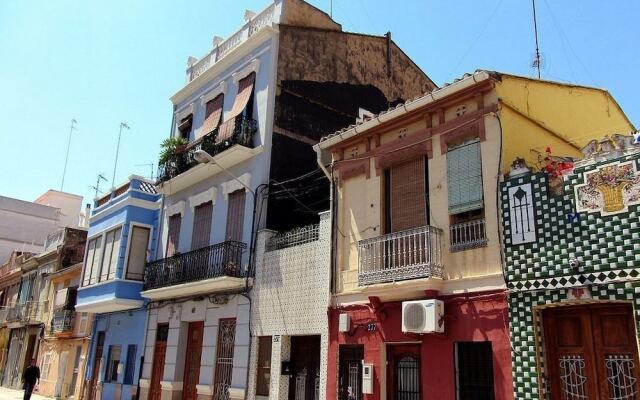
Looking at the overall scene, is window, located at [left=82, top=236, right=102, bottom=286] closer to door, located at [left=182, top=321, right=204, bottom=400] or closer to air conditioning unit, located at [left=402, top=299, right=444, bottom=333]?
door, located at [left=182, top=321, right=204, bottom=400]

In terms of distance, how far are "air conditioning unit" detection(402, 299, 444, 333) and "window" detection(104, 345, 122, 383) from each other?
13.0m

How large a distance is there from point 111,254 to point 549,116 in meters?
15.0

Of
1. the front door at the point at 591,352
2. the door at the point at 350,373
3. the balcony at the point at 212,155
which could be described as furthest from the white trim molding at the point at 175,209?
the front door at the point at 591,352

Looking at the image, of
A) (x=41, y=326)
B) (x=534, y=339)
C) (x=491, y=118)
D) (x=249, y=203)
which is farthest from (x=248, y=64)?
(x=41, y=326)

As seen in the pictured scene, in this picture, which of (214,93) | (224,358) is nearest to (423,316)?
(224,358)

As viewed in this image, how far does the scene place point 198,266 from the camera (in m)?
15.7

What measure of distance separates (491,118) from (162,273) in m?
11.3

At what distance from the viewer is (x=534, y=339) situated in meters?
8.44

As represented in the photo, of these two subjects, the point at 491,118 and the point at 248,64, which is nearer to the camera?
the point at 491,118

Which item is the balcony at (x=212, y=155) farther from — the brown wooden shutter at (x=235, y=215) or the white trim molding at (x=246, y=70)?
the white trim molding at (x=246, y=70)

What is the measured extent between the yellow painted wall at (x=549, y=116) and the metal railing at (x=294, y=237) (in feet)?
16.6

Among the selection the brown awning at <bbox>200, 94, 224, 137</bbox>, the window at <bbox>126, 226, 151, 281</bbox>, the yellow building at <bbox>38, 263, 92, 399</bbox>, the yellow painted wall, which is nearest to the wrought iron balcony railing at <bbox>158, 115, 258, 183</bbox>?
the brown awning at <bbox>200, 94, 224, 137</bbox>

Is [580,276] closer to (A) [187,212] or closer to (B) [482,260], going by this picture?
(B) [482,260]

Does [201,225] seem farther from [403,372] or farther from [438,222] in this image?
[438,222]
